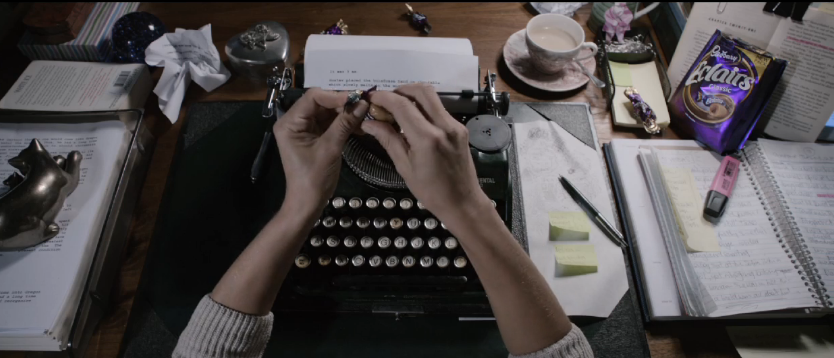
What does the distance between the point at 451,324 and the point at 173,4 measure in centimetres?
146

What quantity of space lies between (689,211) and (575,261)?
0.34 m

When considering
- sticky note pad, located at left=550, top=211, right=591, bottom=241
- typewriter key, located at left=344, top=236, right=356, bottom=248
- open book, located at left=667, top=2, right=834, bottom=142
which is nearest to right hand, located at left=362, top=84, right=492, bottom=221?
typewriter key, located at left=344, top=236, right=356, bottom=248

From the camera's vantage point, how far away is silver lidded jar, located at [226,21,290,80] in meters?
1.38

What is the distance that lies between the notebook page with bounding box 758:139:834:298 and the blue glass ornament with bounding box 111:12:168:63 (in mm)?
1801

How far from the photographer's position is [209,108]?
1.41 meters

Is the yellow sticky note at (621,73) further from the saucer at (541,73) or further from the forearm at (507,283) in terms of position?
the forearm at (507,283)

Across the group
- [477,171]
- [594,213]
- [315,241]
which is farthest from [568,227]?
[315,241]

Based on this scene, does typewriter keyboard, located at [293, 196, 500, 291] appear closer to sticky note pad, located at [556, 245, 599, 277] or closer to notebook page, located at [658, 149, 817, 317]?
sticky note pad, located at [556, 245, 599, 277]

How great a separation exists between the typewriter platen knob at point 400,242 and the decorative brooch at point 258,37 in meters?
0.73

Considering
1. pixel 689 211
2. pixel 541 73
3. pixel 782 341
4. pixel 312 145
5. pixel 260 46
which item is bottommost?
pixel 782 341

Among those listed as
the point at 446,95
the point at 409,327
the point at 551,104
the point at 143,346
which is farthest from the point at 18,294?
the point at 551,104

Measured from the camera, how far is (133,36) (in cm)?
140

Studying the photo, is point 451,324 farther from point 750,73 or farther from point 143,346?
point 750,73

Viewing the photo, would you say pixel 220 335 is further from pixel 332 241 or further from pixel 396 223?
pixel 396 223
